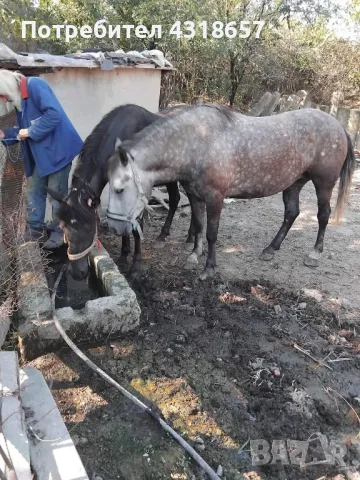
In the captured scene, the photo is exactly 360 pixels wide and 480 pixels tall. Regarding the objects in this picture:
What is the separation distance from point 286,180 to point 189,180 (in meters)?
1.19

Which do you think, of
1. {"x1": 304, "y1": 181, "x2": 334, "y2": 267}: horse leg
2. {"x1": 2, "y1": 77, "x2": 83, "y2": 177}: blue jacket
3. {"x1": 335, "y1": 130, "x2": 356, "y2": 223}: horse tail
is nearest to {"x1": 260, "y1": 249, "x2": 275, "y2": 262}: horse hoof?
{"x1": 304, "y1": 181, "x2": 334, "y2": 267}: horse leg

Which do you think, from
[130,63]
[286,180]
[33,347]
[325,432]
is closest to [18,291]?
[33,347]

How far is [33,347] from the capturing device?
116 inches

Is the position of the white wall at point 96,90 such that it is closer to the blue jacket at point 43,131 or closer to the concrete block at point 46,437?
the blue jacket at point 43,131

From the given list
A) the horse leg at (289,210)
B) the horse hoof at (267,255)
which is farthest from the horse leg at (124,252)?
the horse leg at (289,210)

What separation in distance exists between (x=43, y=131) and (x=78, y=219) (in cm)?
96

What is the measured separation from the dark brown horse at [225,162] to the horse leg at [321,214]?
1cm

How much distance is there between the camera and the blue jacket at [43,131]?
12.0 feet

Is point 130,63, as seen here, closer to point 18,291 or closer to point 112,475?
point 18,291

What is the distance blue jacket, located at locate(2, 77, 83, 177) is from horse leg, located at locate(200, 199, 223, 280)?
57.5 inches

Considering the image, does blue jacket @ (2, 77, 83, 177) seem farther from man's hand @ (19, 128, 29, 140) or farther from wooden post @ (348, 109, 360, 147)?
wooden post @ (348, 109, 360, 147)

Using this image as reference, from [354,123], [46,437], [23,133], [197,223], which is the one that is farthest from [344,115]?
[46,437]

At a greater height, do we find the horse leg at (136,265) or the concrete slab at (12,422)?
the concrete slab at (12,422)

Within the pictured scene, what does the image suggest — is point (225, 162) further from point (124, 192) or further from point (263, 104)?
point (263, 104)
